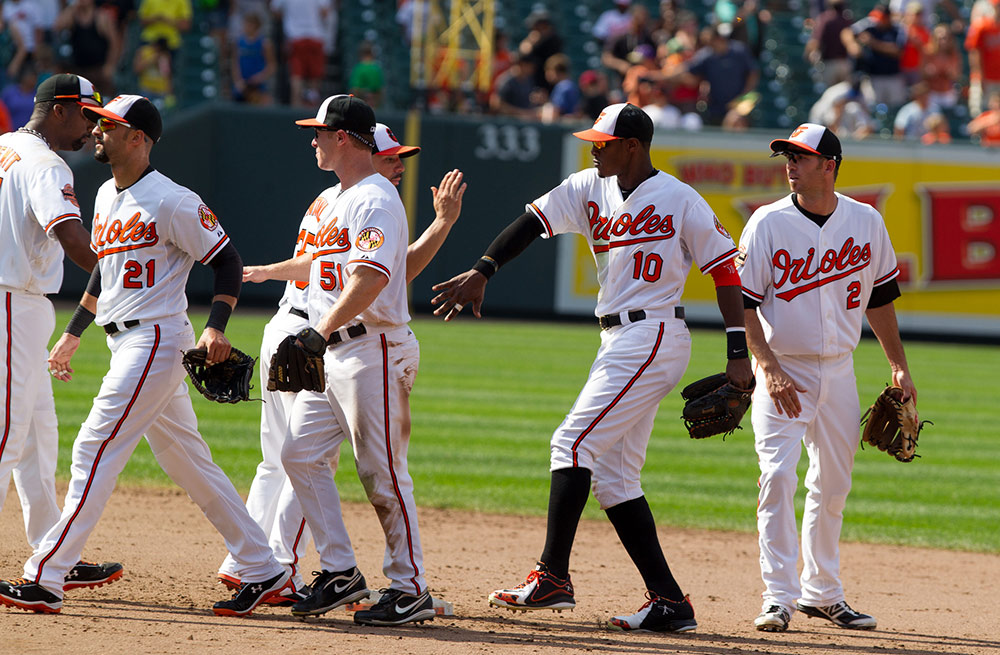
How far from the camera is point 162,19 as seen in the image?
17.6 metres

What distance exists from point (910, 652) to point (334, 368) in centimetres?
246

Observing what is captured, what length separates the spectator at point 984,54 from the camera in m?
17.8

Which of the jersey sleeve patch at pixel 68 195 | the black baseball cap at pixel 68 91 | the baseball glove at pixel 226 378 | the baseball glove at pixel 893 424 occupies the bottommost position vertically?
the baseball glove at pixel 893 424

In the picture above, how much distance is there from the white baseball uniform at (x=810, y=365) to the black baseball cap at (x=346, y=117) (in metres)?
1.61

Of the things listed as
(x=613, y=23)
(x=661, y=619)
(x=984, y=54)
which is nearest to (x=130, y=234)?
(x=661, y=619)

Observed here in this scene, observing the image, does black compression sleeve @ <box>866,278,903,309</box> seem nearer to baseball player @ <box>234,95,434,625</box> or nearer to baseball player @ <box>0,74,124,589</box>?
baseball player @ <box>234,95,434,625</box>

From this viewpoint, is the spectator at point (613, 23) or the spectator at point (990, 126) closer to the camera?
the spectator at point (990, 126)

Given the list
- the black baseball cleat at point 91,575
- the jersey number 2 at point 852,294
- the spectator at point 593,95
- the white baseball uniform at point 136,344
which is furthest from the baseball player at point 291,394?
the spectator at point 593,95

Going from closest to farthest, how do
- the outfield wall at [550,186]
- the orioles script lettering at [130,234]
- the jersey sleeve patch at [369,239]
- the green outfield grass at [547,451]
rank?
1. the jersey sleeve patch at [369,239]
2. the orioles script lettering at [130,234]
3. the green outfield grass at [547,451]
4. the outfield wall at [550,186]

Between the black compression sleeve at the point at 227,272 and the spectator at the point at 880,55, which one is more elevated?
the spectator at the point at 880,55

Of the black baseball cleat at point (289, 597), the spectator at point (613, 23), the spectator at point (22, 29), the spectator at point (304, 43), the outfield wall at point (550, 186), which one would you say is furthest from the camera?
the spectator at point (613, 23)

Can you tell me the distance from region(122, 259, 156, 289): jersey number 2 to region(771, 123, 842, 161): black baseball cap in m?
2.55

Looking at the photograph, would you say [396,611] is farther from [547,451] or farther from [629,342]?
[547,451]

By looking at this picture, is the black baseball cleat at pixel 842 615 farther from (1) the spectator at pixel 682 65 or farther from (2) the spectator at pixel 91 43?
(2) the spectator at pixel 91 43
